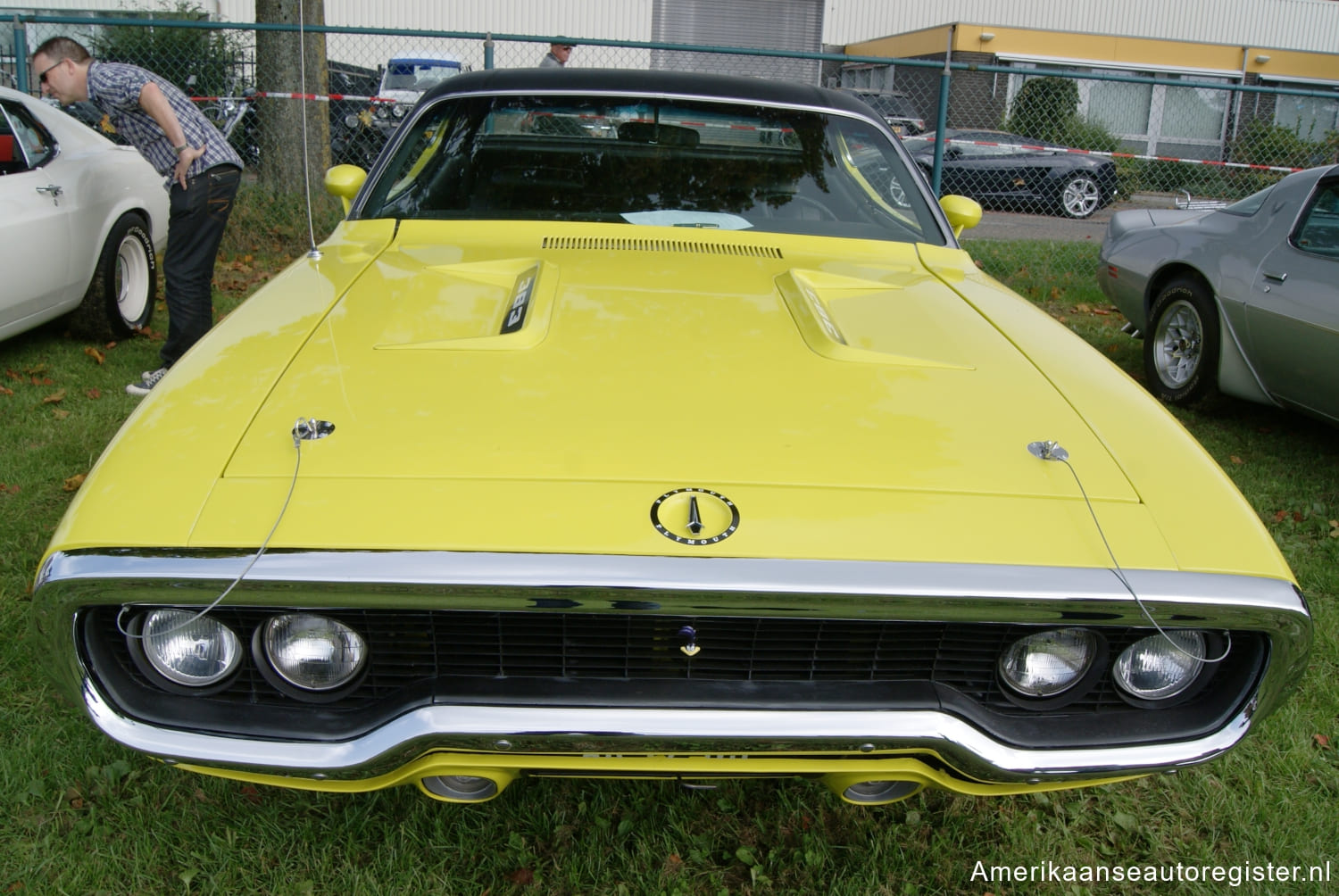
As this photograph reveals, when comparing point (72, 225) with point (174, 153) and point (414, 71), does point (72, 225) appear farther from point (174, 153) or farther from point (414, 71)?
point (414, 71)

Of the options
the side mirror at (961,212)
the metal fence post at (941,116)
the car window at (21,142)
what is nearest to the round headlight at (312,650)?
the side mirror at (961,212)

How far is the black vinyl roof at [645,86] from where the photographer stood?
120 inches

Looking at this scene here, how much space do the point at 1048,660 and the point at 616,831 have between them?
1.00 meters

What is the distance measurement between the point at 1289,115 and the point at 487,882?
60.6ft

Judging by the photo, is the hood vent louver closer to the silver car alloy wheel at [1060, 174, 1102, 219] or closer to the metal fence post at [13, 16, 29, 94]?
the metal fence post at [13, 16, 29, 94]

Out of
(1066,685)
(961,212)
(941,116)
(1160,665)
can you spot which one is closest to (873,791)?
(1066,685)

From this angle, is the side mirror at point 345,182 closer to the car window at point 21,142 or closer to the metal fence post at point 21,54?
the car window at point 21,142

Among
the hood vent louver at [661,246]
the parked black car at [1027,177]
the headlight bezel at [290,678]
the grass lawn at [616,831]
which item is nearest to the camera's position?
the headlight bezel at [290,678]

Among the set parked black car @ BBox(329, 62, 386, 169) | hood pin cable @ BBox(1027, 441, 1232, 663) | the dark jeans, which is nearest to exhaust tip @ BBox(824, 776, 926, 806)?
hood pin cable @ BBox(1027, 441, 1232, 663)

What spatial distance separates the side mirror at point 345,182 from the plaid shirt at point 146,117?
173cm

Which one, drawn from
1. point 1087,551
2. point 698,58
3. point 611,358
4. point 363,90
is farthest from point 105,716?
point 698,58

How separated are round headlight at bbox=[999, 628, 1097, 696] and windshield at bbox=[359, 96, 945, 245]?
61.5 inches

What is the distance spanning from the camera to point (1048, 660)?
164cm

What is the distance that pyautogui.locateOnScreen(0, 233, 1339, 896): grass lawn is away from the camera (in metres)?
2.00
